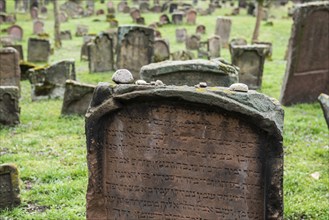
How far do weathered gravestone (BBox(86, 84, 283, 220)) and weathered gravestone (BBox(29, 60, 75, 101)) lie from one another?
28.9 ft

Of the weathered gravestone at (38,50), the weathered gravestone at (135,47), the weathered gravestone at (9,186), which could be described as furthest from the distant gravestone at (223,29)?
the weathered gravestone at (9,186)

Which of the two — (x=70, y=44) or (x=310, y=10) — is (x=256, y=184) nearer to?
(x=310, y=10)

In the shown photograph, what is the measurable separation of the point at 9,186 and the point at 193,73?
11.5 feet

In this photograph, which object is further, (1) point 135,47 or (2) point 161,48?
(2) point 161,48

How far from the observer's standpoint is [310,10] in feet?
38.4

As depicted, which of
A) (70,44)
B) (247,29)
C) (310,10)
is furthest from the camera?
(247,29)

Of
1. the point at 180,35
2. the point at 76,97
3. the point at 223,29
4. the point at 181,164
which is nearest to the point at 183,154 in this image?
the point at 181,164

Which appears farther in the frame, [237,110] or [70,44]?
[70,44]

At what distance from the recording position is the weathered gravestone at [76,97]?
423 inches

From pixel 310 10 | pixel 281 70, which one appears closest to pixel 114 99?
pixel 310 10

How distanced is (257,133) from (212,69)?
401cm

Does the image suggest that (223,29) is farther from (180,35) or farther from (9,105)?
(9,105)

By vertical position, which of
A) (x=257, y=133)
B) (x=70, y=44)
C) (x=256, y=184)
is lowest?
(x=70, y=44)

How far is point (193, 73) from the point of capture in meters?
8.45
